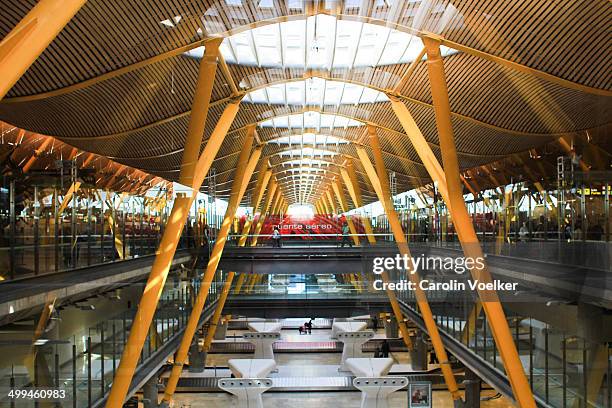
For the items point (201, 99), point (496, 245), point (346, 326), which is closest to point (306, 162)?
point (201, 99)

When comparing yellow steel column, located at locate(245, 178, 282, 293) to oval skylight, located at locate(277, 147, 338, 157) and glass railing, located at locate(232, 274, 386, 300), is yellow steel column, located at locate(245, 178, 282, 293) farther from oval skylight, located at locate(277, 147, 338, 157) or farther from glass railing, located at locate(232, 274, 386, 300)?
oval skylight, located at locate(277, 147, 338, 157)

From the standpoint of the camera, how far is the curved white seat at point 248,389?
13.7m

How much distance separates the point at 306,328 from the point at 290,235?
184 centimetres

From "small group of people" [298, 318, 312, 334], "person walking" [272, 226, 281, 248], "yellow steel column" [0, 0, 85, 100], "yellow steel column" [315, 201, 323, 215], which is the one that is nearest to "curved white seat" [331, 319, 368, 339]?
"small group of people" [298, 318, 312, 334]

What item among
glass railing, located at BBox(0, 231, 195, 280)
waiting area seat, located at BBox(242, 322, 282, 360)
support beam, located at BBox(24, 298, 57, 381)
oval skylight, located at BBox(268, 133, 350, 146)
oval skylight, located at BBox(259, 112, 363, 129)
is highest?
oval skylight, located at BBox(259, 112, 363, 129)

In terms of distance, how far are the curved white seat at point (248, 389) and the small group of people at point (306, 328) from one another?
1417 millimetres

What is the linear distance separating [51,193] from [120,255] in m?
1.51

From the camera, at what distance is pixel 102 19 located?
1338 centimetres

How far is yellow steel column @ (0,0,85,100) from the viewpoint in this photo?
773 cm

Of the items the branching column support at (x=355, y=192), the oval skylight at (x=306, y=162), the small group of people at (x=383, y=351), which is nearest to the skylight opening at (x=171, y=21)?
the branching column support at (x=355, y=192)

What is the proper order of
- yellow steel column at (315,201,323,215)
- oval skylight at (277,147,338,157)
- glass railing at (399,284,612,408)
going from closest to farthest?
glass railing at (399,284,612,408) → yellow steel column at (315,201,323,215) → oval skylight at (277,147,338,157)

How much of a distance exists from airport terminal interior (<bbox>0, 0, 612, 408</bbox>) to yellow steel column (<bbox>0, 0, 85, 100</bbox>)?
24 millimetres

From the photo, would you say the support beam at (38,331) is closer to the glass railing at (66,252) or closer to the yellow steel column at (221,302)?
the glass railing at (66,252)

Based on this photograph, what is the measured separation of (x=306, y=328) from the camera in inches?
524
